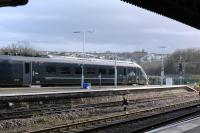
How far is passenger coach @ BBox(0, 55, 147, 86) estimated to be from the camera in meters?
42.9

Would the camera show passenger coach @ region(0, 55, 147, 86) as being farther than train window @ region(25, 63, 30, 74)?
No

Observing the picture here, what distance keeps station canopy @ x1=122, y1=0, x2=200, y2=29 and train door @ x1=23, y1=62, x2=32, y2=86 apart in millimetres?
24533

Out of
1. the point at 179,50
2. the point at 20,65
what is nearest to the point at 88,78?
the point at 20,65

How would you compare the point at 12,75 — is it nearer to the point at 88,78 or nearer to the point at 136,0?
the point at 88,78

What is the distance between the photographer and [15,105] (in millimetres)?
27922

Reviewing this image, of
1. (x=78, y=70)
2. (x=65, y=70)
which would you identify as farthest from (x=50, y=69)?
(x=78, y=70)

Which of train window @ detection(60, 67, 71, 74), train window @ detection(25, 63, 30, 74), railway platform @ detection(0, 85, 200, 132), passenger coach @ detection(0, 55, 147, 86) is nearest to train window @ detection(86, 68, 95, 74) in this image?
passenger coach @ detection(0, 55, 147, 86)

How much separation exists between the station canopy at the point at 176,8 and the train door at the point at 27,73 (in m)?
24.5

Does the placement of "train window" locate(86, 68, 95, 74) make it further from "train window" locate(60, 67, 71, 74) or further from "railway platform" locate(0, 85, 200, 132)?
"railway platform" locate(0, 85, 200, 132)

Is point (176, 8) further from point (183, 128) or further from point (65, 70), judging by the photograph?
point (65, 70)

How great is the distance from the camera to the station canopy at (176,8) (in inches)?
653

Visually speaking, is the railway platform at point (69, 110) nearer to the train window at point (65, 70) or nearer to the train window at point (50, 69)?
the train window at point (50, 69)

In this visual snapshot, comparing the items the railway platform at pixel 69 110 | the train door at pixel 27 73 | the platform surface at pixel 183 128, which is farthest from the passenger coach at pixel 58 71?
the platform surface at pixel 183 128

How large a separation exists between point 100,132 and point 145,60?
143127 millimetres
